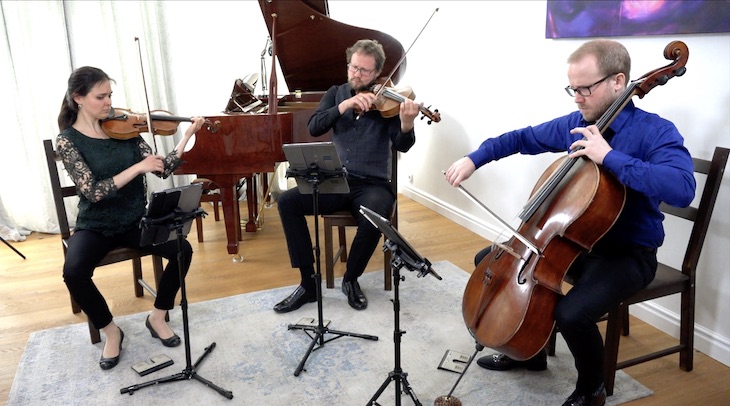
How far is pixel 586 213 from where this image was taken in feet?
5.27

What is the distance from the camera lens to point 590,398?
1.82m

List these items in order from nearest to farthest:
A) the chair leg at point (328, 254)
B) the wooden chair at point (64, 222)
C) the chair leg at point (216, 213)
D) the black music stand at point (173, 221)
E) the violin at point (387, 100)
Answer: the black music stand at point (173, 221) < the wooden chair at point (64, 222) < the violin at point (387, 100) < the chair leg at point (328, 254) < the chair leg at point (216, 213)

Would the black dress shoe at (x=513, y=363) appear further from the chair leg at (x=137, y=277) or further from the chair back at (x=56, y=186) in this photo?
the chair back at (x=56, y=186)

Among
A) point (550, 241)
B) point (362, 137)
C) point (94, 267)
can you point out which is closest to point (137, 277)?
point (94, 267)

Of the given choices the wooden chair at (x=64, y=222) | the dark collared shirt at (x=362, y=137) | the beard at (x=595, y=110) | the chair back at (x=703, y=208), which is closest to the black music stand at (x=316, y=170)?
the dark collared shirt at (x=362, y=137)

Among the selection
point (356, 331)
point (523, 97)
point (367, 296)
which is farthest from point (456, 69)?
point (356, 331)

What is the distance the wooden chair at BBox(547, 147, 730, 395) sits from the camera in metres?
1.93

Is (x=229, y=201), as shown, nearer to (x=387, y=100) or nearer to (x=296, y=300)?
(x=296, y=300)

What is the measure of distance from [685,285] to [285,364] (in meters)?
1.55

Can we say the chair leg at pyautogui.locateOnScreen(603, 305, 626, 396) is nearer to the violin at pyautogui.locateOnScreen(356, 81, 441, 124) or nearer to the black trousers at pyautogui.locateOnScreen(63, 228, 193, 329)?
the violin at pyautogui.locateOnScreen(356, 81, 441, 124)

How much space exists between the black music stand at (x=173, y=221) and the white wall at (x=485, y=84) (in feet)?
5.41

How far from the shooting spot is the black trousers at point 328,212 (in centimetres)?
268

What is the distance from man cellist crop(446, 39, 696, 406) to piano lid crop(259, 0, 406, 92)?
162 cm

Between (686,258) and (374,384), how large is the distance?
4.10 ft
